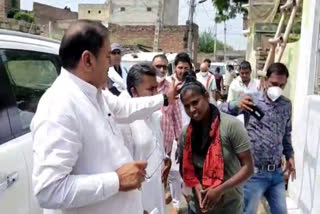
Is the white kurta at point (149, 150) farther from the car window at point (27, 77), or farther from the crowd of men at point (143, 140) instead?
the car window at point (27, 77)

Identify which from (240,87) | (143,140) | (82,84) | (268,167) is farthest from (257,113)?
(240,87)

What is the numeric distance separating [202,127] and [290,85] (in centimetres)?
518

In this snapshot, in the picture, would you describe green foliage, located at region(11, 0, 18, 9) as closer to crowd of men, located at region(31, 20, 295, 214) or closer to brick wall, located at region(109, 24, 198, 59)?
brick wall, located at region(109, 24, 198, 59)

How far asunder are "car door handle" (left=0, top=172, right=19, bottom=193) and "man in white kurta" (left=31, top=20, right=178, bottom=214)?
61cm

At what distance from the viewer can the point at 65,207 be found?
1786 millimetres

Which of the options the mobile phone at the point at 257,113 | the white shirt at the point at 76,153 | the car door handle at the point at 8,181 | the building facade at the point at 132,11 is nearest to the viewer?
the white shirt at the point at 76,153

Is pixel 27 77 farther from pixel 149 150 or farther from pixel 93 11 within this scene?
pixel 93 11

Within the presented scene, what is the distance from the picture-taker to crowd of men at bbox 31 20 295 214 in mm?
1779

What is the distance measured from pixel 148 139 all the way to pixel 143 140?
0.07 meters

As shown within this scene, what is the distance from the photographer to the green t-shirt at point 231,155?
9.51 ft

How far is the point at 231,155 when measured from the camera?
294 cm

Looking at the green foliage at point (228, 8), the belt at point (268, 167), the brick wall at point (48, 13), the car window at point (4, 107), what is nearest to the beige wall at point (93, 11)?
the brick wall at point (48, 13)

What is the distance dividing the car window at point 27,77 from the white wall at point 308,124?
8.59 ft

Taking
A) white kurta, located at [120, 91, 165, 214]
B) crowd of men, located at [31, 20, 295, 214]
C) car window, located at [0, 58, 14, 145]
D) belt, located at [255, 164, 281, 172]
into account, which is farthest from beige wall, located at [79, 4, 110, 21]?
car window, located at [0, 58, 14, 145]
